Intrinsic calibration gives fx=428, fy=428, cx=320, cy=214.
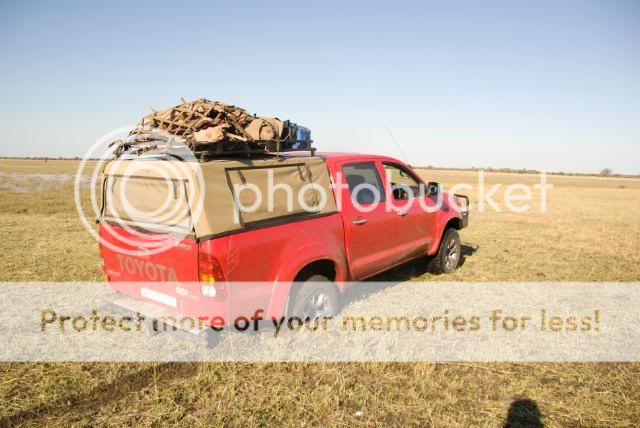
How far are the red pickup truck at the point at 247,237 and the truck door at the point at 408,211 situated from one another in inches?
5.0

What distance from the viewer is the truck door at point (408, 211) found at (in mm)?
5764

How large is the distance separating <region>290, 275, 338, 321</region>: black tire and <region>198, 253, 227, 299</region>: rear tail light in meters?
0.95

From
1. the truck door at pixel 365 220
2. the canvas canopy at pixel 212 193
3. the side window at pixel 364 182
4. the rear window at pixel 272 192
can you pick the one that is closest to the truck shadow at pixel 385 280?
the truck door at pixel 365 220

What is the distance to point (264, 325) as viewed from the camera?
14.1ft

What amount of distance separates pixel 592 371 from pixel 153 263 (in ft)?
14.0

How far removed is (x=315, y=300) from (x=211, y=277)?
1395 millimetres

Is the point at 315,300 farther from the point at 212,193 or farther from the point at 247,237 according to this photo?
the point at 212,193

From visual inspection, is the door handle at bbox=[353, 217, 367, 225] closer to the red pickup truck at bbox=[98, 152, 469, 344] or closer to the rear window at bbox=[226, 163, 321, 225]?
the red pickup truck at bbox=[98, 152, 469, 344]

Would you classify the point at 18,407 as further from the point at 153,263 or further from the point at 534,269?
the point at 534,269

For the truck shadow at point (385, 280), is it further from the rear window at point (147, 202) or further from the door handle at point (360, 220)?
the rear window at point (147, 202)

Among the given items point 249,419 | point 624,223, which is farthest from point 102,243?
point 624,223

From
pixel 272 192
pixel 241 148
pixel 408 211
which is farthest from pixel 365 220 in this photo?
pixel 241 148

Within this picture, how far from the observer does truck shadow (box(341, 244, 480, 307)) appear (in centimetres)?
593

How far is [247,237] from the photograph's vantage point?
383cm
